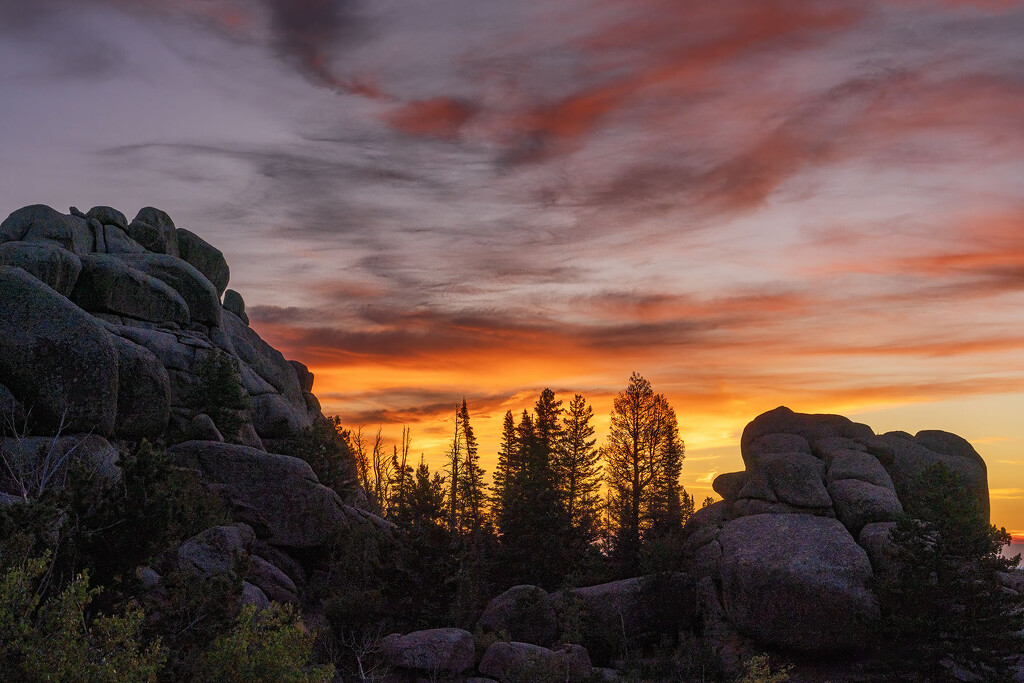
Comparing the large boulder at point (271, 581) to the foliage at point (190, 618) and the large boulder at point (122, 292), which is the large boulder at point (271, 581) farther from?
the large boulder at point (122, 292)

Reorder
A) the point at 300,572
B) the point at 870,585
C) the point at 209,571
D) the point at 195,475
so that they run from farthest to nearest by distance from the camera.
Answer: the point at 300,572 → the point at 195,475 → the point at 870,585 → the point at 209,571

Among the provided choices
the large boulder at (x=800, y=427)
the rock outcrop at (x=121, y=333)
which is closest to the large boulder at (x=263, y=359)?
the rock outcrop at (x=121, y=333)

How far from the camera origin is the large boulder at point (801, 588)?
1172 inches

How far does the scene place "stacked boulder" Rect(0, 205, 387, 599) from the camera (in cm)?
2900

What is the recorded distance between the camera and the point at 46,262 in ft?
129

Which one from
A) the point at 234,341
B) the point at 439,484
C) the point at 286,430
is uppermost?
the point at 234,341

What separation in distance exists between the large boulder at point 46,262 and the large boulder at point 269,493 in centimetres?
1181

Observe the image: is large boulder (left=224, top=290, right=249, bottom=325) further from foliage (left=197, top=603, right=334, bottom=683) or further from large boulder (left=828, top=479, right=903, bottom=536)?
foliage (left=197, top=603, right=334, bottom=683)

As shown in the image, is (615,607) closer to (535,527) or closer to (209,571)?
(535,527)

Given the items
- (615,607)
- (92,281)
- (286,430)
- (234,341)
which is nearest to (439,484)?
(615,607)

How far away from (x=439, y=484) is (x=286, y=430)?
1782 centimetres

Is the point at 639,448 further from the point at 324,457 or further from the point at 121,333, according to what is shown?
the point at 121,333

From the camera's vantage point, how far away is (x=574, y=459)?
Answer: 218 feet

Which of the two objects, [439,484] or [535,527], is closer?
[439,484]
